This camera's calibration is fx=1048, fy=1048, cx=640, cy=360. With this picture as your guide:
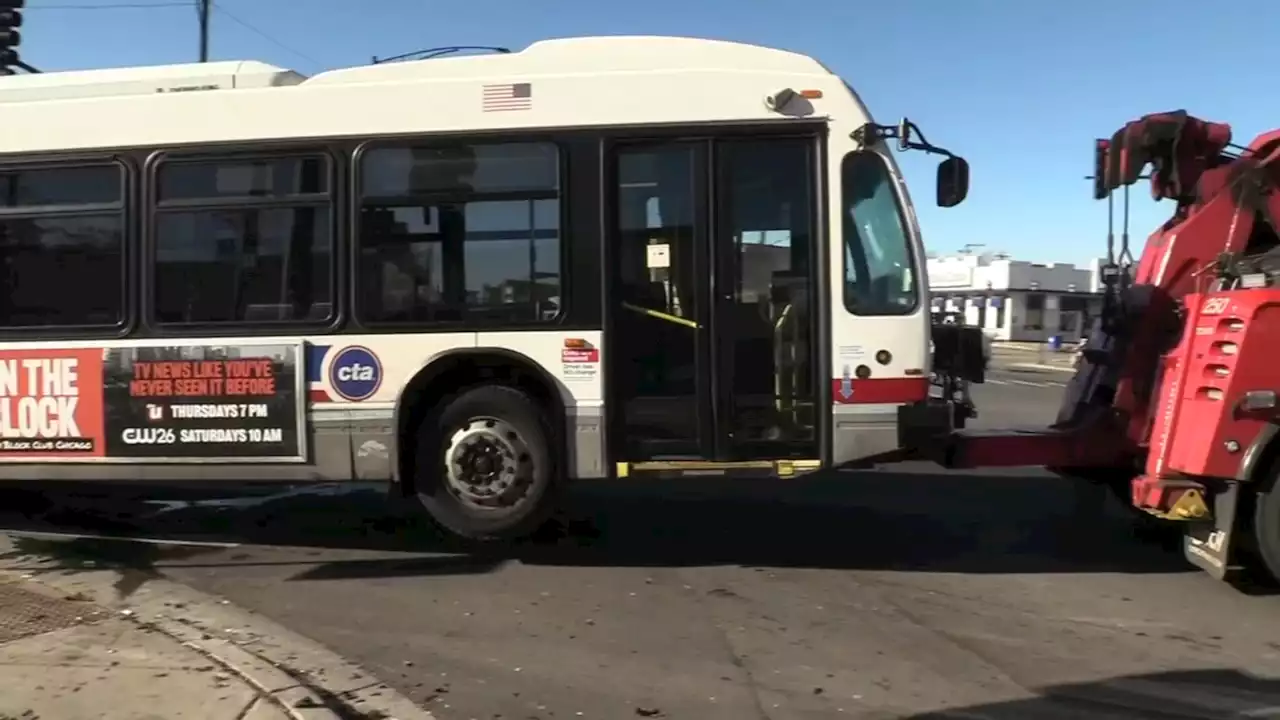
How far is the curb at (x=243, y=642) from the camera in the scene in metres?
4.48

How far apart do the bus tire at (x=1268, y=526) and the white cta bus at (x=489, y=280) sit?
6.44 feet

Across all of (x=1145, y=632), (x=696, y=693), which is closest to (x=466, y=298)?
(x=696, y=693)

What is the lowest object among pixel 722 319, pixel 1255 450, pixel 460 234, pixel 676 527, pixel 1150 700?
pixel 1150 700

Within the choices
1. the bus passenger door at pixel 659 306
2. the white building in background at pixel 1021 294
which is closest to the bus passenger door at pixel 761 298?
the bus passenger door at pixel 659 306

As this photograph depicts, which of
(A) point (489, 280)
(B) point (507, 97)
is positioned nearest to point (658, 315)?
(A) point (489, 280)

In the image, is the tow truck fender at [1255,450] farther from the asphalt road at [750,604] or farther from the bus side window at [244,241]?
the bus side window at [244,241]

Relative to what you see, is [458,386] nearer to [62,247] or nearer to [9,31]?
[62,247]

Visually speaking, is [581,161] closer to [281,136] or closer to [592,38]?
[592,38]

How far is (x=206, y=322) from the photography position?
7066 millimetres

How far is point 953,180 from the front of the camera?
7.02m

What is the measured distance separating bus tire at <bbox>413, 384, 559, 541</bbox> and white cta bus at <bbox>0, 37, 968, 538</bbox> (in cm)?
2

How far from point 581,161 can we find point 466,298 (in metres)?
1.17

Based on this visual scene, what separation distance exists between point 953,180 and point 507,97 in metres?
3.02

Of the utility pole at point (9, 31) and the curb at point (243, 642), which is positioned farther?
the utility pole at point (9, 31)
